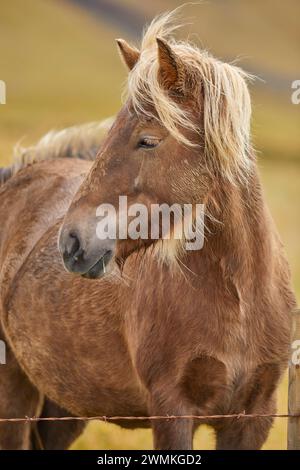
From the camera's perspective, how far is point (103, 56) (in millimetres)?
50469

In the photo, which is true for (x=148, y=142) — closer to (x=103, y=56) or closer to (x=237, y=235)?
(x=237, y=235)

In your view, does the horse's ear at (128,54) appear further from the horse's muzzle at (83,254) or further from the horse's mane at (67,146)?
the horse's mane at (67,146)

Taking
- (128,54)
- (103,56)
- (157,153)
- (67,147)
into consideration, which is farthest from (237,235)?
(103,56)

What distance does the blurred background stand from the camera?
119ft

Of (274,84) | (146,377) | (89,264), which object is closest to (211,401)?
(146,377)

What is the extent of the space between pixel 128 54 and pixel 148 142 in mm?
696

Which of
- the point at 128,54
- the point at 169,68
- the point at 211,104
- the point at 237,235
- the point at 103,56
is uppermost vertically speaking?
the point at 103,56

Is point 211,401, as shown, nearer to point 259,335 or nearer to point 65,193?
point 259,335

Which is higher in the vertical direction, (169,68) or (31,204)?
(169,68)

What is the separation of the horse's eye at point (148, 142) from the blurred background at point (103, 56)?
2533 centimetres

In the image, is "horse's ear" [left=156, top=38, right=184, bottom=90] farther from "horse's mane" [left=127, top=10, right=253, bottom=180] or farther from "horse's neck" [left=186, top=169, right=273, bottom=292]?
"horse's neck" [left=186, top=169, right=273, bottom=292]

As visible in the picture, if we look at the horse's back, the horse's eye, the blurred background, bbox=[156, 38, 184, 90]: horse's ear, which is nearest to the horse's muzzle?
the horse's eye

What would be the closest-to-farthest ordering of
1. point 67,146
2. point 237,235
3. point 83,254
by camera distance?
point 83,254 → point 237,235 → point 67,146
